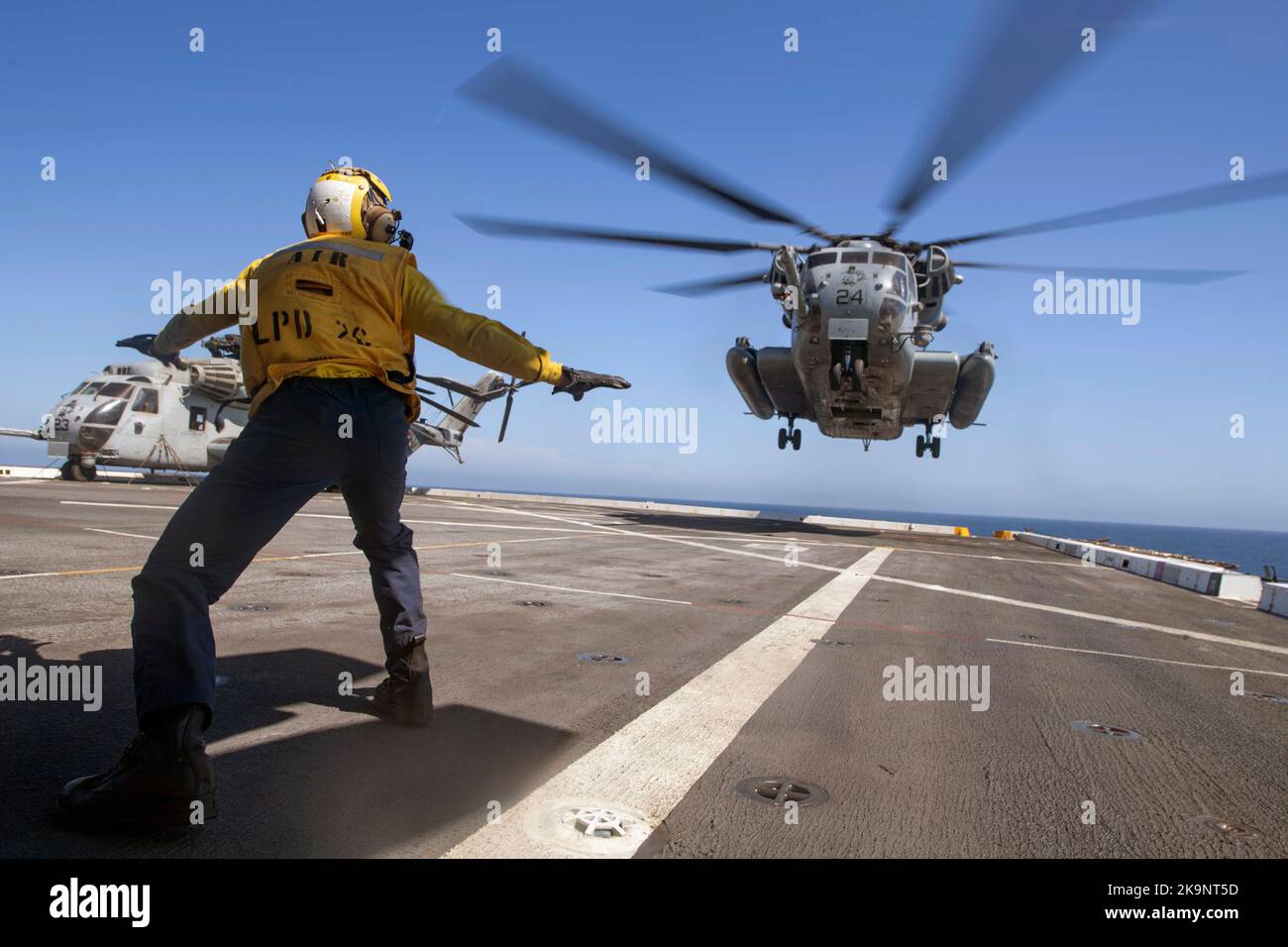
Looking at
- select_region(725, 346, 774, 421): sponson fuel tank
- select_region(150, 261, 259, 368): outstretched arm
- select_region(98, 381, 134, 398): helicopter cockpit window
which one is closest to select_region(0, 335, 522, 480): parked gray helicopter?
select_region(98, 381, 134, 398): helicopter cockpit window

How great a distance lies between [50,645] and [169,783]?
8.41 ft

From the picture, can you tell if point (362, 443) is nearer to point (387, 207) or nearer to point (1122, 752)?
point (387, 207)

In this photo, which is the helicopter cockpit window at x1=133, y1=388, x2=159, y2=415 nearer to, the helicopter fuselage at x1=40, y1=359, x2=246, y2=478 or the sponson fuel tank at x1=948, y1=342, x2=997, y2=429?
the helicopter fuselage at x1=40, y1=359, x2=246, y2=478

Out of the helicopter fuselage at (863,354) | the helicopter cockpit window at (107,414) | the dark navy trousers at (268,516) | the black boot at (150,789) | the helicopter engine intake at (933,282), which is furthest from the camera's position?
the helicopter cockpit window at (107,414)

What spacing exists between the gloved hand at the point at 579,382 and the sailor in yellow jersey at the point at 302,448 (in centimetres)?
1

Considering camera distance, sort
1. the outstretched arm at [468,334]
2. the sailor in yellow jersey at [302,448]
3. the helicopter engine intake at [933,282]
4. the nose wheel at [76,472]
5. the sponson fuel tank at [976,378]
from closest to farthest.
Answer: the sailor in yellow jersey at [302,448] → the outstretched arm at [468,334] → the helicopter engine intake at [933,282] → the sponson fuel tank at [976,378] → the nose wheel at [76,472]

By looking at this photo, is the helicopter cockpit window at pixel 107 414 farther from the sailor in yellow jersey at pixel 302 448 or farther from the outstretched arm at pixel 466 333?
the outstretched arm at pixel 466 333

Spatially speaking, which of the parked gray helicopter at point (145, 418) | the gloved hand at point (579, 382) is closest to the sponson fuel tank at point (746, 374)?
the parked gray helicopter at point (145, 418)

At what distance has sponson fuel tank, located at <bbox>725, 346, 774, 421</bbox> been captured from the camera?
73.5ft

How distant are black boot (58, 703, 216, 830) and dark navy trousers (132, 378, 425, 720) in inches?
5.1

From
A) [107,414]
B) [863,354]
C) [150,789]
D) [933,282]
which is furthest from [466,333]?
[107,414]

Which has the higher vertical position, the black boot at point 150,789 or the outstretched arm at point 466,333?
the outstretched arm at point 466,333

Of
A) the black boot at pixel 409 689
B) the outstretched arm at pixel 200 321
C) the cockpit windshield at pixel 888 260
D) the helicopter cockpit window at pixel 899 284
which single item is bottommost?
the black boot at pixel 409 689

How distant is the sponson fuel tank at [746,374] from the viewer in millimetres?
22391
